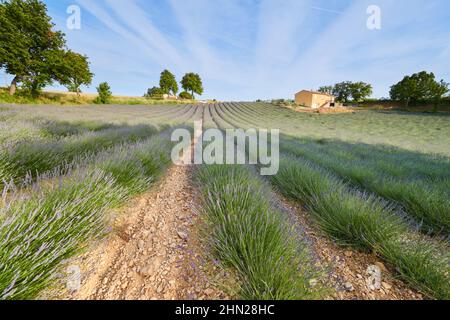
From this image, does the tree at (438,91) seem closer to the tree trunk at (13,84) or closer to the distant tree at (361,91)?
the distant tree at (361,91)

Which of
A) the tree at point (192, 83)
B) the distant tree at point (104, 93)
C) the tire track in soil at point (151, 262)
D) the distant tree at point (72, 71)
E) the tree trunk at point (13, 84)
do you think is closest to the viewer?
the tire track in soil at point (151, 262)

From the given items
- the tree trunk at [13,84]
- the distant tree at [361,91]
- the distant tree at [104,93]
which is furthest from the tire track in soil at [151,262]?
the distant tree at [361,91]

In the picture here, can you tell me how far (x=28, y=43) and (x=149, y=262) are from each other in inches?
1298

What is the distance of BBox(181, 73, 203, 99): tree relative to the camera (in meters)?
54.3

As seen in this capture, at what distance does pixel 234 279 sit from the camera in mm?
1197

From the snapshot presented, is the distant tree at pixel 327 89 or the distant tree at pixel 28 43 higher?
the distant tree at pixel 327 89

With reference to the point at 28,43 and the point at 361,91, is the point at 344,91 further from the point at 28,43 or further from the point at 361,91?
the point at 28,43

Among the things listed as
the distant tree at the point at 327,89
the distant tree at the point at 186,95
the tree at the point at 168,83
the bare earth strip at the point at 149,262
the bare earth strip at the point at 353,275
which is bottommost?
the bare earth strip at the point at 353,275

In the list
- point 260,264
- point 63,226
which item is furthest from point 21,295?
point 260,264

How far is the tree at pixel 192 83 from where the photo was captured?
54312 mm

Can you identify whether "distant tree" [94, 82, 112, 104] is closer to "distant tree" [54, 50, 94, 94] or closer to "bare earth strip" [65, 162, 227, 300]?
"distant tree" [54, 50, 94, 94]

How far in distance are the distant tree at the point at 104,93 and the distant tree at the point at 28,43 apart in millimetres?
9602

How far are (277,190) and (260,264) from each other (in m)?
1.97

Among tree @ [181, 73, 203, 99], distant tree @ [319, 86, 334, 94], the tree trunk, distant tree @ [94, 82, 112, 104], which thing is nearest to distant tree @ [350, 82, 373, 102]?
distant tree @ [319, 86, 334, 94]
